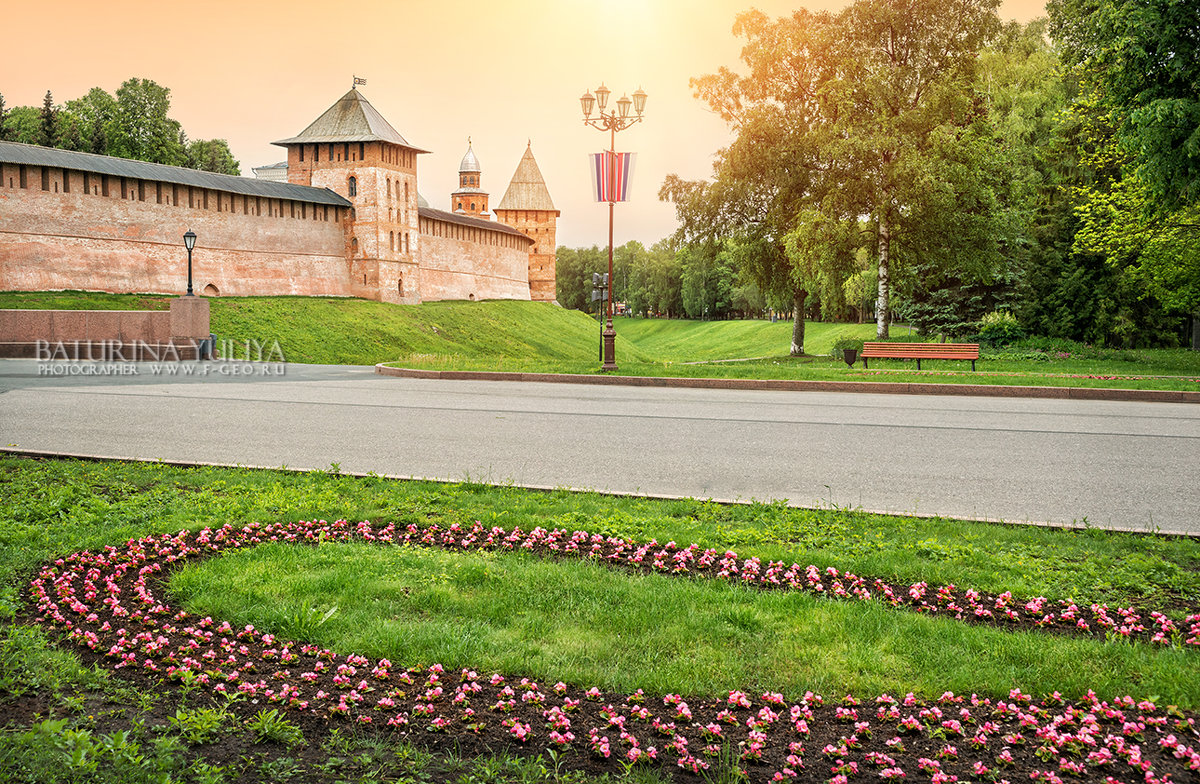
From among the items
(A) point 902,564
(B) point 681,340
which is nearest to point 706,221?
(A) point 902,564

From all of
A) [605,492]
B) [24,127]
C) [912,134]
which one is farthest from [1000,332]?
[24,127]

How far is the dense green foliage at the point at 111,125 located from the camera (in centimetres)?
6319

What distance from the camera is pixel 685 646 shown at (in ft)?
12.9

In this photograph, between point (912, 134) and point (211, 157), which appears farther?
point (211, 157)

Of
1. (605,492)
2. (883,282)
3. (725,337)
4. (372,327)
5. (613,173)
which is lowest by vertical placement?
(605,492)

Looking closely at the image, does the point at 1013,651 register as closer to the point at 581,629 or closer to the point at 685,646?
the point at 685,646

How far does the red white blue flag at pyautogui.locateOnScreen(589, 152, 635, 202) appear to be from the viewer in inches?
883

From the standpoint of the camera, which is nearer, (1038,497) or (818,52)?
(1038,497)

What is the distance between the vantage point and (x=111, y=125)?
62.5m

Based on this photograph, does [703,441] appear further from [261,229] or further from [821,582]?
[261,229]

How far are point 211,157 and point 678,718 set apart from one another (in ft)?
283

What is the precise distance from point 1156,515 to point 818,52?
28078 mm

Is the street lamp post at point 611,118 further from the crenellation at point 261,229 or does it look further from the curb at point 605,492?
the crenellation at point 261,229

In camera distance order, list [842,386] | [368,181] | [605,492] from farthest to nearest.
Result: [368,181] < [842,386] < [605,492]
